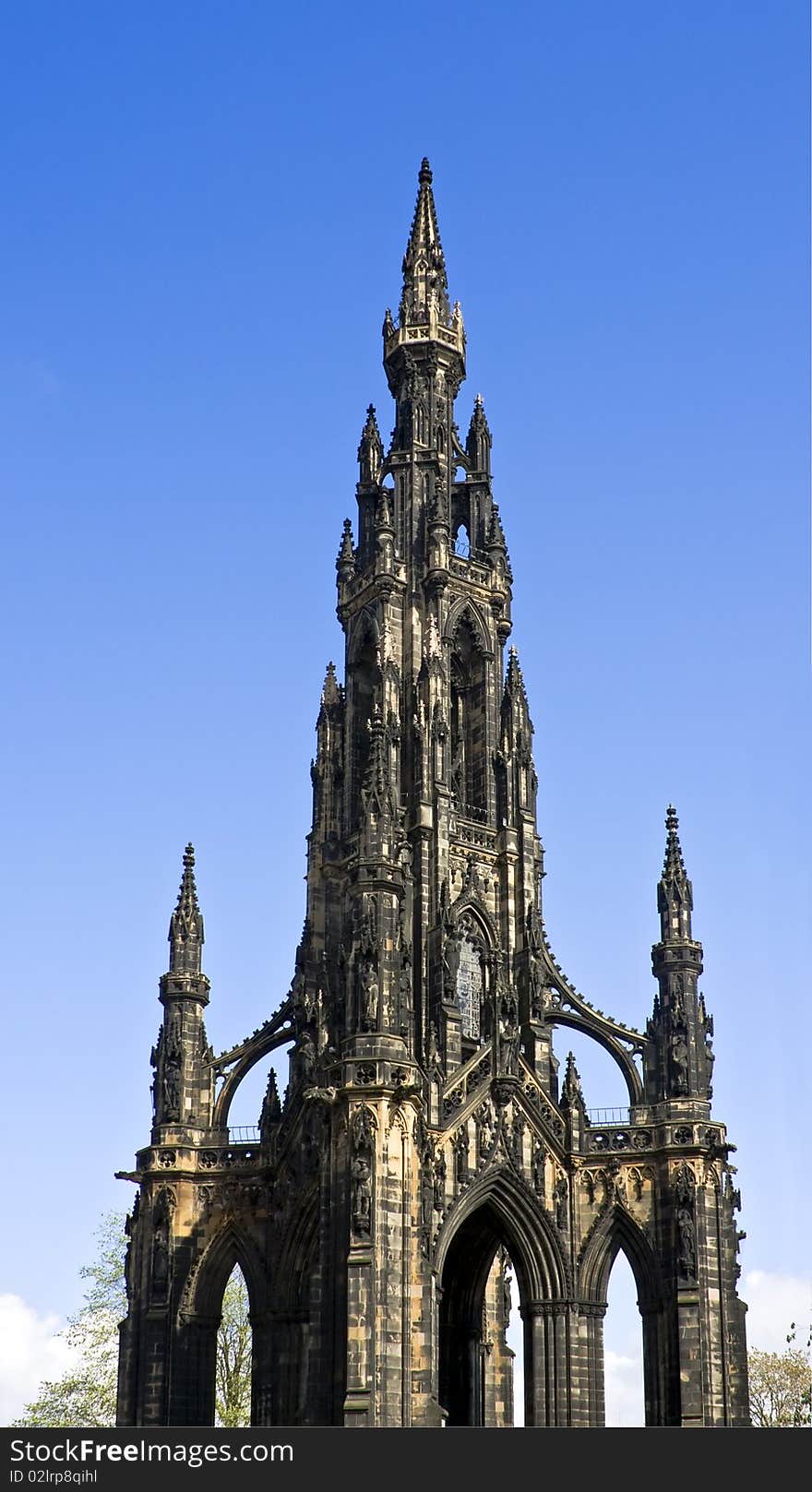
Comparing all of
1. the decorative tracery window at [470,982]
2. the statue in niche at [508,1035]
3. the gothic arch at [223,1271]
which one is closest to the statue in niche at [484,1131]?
the statue in niche at [508,1035]

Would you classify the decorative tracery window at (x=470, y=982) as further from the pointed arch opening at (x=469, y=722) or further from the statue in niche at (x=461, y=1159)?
the pointed arch opening at (x=469, y=722)

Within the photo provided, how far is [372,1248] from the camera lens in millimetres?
49219

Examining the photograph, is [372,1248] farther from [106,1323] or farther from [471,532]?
[471,532]

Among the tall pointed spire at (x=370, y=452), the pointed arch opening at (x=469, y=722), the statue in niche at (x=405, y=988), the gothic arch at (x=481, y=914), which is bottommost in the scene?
the statue in niche at (x=405, y=988)

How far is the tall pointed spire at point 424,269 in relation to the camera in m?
67.6

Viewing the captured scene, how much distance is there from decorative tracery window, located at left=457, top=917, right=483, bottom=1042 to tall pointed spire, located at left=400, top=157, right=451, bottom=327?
21191mm

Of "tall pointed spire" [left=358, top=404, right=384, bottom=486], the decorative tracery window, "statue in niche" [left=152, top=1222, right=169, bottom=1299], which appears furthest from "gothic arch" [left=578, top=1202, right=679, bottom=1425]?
"tall pointed spire" [left=358, top=404, right=384, bottom=486]

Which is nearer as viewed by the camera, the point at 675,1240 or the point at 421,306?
the point at 675,1240

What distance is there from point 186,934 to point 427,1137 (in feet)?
32.3

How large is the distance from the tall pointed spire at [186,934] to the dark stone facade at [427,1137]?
65 millimetres
